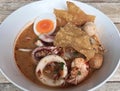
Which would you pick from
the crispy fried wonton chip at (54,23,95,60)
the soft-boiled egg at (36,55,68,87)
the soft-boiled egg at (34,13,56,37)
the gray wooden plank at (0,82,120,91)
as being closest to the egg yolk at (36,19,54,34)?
the soft-boiled egg at (34,13,56,37)

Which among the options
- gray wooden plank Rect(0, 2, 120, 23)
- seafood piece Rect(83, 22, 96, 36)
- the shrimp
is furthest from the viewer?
gray wooden plank Rect(0, 2, 120, 23)

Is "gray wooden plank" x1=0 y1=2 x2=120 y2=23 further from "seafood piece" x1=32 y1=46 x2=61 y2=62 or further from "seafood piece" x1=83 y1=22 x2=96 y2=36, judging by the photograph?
"seafood piece" x1=32 y1=46 x2=61 y2=62

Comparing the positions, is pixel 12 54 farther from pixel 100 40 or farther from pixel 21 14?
pixel 100 40

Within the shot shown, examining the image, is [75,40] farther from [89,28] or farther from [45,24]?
[45,24]


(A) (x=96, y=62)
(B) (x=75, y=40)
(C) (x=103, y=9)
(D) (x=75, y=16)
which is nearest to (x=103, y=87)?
(A) (x=96, y=62)

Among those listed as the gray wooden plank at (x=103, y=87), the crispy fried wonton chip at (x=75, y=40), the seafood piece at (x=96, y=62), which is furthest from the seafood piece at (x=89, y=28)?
the gray wooden plank at (x=103, y=87)

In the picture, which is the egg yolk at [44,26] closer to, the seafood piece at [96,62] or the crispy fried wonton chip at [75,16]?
the crispy fried wonton chip at [75,16]
